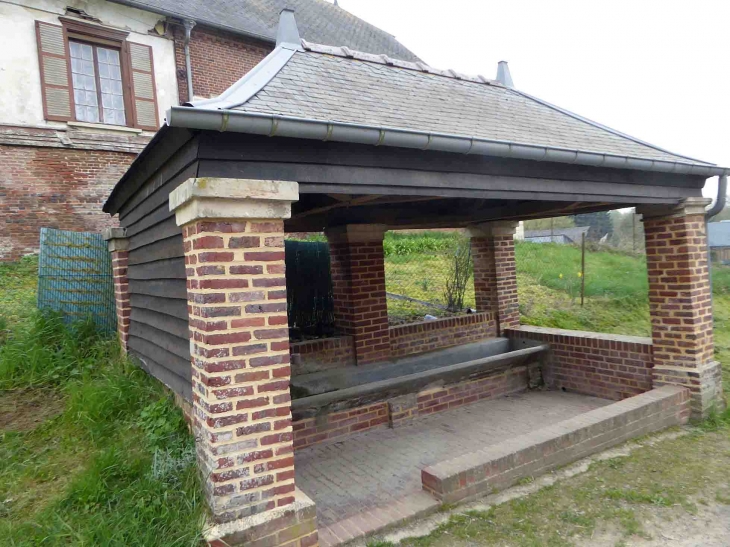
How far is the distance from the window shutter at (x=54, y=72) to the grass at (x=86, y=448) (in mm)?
6444

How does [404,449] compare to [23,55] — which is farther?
[23,55]

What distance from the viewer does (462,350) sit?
283 inches

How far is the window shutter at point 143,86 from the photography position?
11.5 meters

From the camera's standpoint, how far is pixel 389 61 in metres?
5.08

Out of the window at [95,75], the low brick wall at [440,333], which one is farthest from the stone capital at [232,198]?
the window at [95,75]

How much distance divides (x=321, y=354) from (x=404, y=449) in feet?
5.23

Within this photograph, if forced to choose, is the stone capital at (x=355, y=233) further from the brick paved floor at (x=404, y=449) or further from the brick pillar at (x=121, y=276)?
the brick pillar at (x=121, y=276)

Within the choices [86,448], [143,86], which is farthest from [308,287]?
[143,86]

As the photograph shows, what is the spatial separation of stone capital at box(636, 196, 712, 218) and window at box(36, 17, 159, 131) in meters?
10.9

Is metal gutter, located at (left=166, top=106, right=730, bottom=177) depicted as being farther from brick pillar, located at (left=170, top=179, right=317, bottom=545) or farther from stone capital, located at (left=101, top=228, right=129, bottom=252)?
stone capital, located at (left=101, top=228, right=129, bottom=252)

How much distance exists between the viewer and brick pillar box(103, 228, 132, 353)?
19.3 ft

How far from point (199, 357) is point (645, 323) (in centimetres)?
1078

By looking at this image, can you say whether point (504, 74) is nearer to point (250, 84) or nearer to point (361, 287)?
point (361, 287)

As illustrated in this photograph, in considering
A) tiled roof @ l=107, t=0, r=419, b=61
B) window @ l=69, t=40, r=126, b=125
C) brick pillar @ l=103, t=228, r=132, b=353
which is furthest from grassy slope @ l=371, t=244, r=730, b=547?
tiled roof @ l=107, t=0, r=419, b=61
